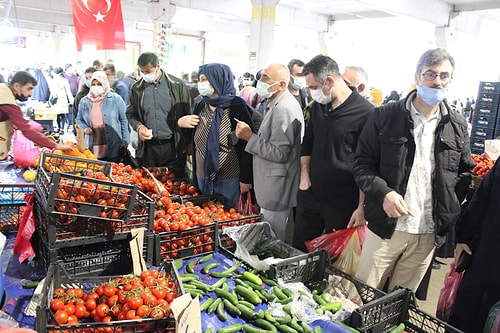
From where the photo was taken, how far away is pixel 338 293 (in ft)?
6.95

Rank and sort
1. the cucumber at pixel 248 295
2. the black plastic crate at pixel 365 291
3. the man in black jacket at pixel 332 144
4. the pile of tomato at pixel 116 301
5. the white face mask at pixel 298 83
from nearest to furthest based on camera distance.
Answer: the pile of tomato at pixel 116 301 → the cucumber at pixel 248 295 → the black plastic crate at pixel 365 291 → the man in black jacket at pixel 332 144 → the white face mask at pixel 298 83

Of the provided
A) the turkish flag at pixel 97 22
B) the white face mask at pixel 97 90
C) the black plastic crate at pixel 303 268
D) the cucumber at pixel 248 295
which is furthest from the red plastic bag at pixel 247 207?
the turkish flag at pixel 97 22

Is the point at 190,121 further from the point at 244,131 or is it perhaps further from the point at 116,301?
the point at 116,301

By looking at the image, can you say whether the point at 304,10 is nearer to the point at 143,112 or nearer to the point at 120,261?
the point at 143,112

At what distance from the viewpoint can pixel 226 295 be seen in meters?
1.91

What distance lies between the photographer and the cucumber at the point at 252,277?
204cm

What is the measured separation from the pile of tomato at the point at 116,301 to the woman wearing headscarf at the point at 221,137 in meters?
1.52

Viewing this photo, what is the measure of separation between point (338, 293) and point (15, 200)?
2.05m

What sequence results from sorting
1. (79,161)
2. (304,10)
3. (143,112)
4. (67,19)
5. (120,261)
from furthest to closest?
(67,19) < (304,10) < (143,112) < (79,161) < (120,261)

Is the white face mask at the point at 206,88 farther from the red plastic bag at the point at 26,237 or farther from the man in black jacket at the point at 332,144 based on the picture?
the red plastic bag at the point at 26,237

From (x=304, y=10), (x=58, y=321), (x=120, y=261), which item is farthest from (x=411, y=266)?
(x=304, y=10)

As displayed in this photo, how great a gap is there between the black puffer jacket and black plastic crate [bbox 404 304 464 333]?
16.7 inches

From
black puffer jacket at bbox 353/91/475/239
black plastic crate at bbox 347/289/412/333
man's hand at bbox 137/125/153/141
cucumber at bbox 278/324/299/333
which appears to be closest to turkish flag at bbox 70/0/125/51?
man's hand at bbox 137/125/153/141

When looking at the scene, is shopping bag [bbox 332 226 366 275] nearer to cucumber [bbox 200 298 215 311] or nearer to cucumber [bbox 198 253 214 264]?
cucumber [bbox 198 253 214 264]
